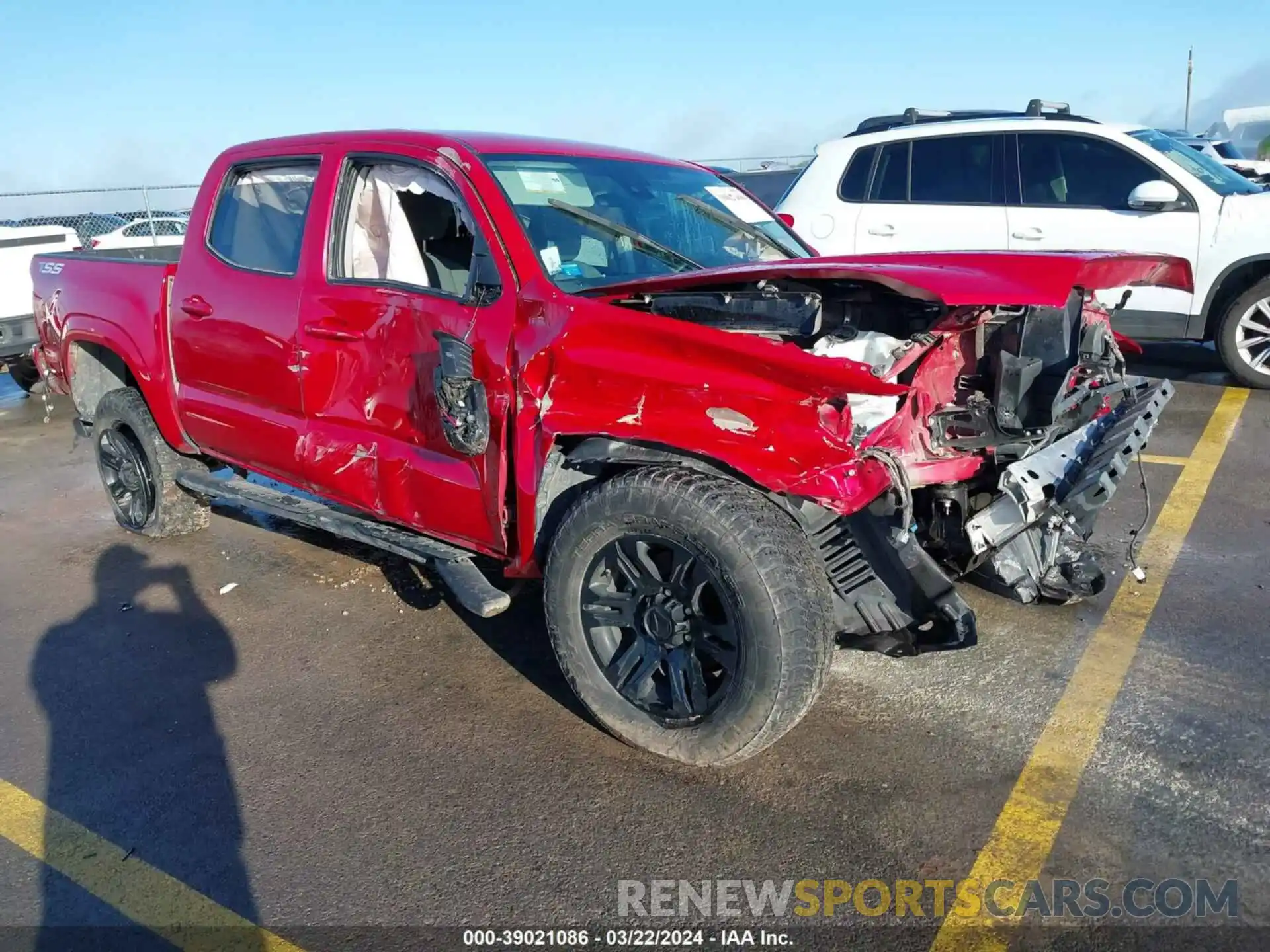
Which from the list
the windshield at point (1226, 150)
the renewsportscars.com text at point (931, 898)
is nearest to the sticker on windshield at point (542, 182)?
the renewsportscars.com text at point (931, 898)

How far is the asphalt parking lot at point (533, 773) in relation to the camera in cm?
258

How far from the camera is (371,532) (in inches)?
151

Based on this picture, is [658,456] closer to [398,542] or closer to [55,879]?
[398,542]

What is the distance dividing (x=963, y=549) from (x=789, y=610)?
0.76 m

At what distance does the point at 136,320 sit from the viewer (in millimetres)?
4859

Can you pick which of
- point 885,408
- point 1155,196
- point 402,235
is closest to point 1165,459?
point 1155,196

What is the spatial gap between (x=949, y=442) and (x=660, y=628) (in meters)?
1.12

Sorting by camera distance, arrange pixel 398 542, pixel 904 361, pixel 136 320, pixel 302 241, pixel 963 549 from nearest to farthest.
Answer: pixel 904 361
pixel 963 549
pixel 398 542
pixel 302 241
pixel 136 320

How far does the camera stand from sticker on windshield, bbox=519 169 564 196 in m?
3.61

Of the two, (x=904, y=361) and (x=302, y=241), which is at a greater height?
(x=302, y=241)

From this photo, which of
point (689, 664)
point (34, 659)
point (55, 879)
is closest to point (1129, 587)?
point (689, 664)

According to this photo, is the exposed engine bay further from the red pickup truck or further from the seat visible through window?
the seat visible through window

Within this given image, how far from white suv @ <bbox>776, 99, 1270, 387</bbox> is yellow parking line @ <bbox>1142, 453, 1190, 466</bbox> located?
109 centimetres

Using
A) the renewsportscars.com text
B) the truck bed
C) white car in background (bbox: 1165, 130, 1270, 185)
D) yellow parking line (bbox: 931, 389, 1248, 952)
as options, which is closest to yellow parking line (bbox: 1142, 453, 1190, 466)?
yellow parking line (bbox: 931, 389, 1248, 952)
